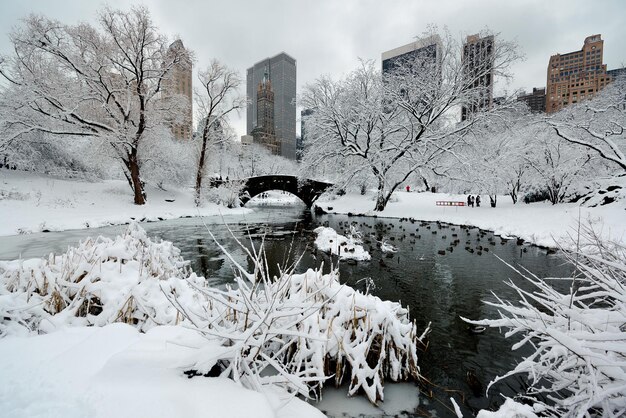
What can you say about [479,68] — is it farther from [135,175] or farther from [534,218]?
[135,175]

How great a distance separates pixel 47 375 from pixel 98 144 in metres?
25.4

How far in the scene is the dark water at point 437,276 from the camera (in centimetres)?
363

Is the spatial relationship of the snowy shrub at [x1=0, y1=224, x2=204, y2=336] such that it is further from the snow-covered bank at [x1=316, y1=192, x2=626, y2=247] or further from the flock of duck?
the snow-covered bank at [x1=316, y1=192, x2=626, y2=247]

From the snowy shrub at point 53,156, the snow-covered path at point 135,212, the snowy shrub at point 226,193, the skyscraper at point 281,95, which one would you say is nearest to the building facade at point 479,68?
the snow-covered path at point 135,212

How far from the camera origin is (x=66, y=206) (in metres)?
18.2

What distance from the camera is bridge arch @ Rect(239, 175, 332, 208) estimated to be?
1265 inches

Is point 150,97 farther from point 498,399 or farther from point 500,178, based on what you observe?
point 500,178

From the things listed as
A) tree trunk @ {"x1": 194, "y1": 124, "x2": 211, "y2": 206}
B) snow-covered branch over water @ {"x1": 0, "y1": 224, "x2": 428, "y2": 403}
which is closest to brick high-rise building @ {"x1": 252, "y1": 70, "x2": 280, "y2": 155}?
tree trunk @ {"x1": 194, "y1": 124, "x2": 211, "y2": 206}

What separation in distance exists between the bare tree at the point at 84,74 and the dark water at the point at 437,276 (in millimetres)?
10775

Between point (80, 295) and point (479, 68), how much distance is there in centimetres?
2578

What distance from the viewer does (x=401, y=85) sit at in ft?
72.8

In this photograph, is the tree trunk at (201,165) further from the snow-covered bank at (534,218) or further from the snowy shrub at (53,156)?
the snow-covered bank at (534,218)

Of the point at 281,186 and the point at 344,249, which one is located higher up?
the point at 281,186

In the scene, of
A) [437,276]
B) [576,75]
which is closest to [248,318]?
[437,276]
